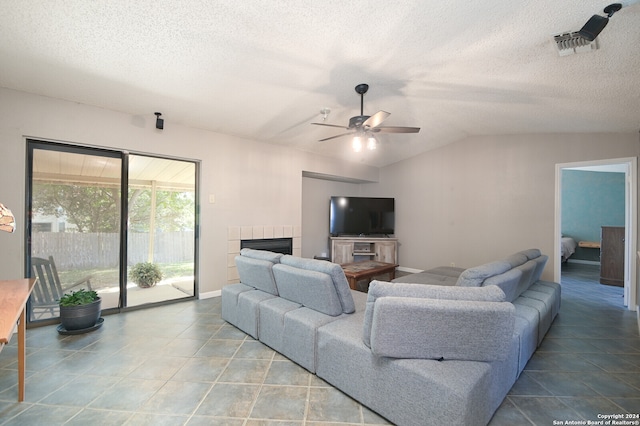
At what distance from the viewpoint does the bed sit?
642cm

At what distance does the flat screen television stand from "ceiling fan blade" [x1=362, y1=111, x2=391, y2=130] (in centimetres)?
340

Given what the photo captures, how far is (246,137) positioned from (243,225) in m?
1.48

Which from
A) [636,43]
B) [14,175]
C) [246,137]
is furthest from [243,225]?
[636,43]

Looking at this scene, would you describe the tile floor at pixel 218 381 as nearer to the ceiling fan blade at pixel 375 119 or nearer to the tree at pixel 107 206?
the tree at pixel 107 206

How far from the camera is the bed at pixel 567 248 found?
6.42 metres

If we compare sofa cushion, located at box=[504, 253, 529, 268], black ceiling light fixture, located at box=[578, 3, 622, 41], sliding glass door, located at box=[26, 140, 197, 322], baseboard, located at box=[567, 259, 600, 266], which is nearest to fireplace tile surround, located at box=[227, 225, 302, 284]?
sliding glass door, located at box=[26, 140, 197, 322]

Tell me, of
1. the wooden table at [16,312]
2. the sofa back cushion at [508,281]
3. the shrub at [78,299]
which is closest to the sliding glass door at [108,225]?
the shrub at [78,299]

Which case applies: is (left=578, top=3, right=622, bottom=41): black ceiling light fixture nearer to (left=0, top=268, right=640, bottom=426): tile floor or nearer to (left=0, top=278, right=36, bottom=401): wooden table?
(left=0, top=268, right=640, bottom=426): tile floor

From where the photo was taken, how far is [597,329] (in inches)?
121

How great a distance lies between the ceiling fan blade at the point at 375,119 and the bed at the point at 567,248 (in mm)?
6522

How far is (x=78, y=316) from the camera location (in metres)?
2.84

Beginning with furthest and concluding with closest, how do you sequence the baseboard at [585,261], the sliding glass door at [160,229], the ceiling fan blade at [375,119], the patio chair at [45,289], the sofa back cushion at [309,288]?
the baseboard at [585,261] → the sliding glass door at [160,229] → the patio chair at [45,289] → the ceiling fan blade at [375,119] → the sofa back cushion at [309,288]

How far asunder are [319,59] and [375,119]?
80 cm

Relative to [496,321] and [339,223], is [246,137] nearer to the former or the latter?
[339,223]
